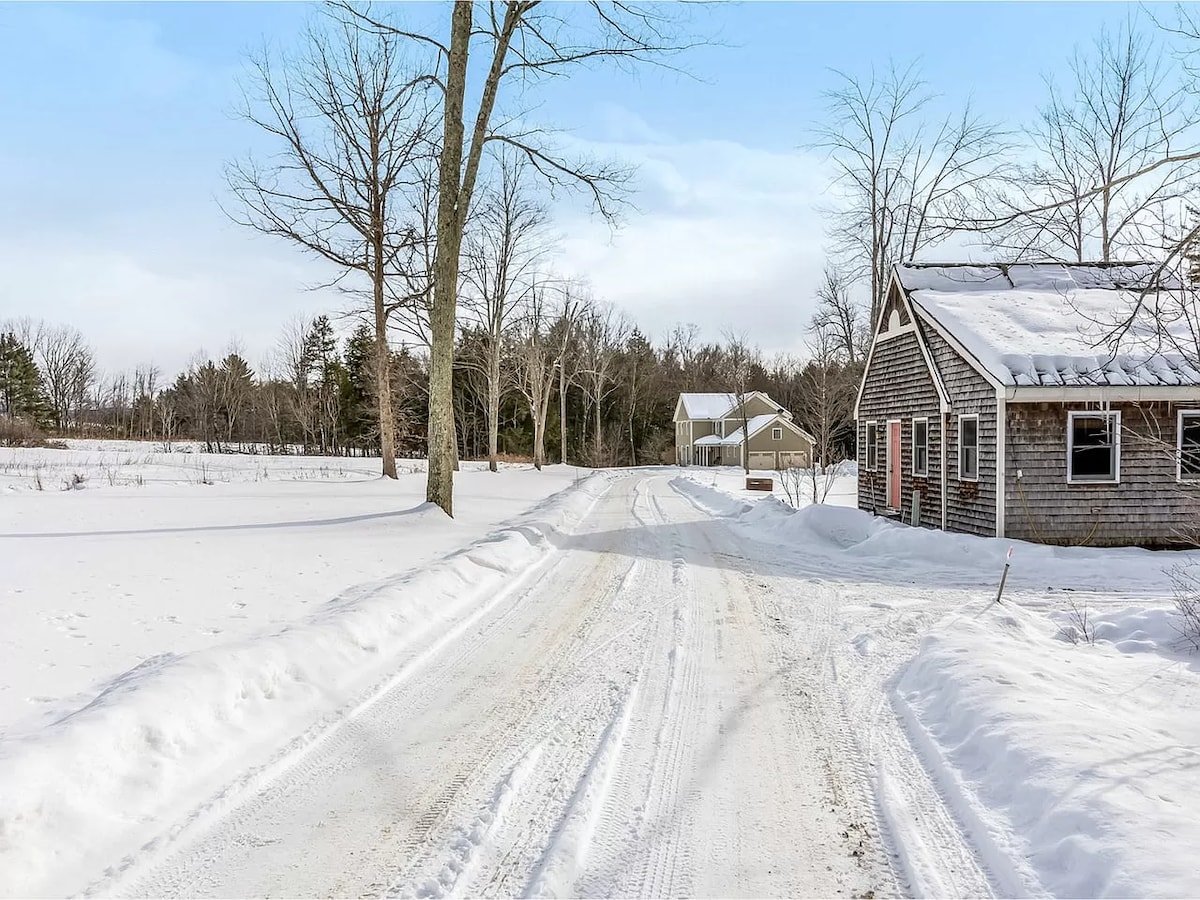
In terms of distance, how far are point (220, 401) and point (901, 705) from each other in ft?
244

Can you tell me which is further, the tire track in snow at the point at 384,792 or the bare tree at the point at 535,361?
the bare tree at the point at 535,361

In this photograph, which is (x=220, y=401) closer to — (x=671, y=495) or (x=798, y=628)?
(x=671, y=495)

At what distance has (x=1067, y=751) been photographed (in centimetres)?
392

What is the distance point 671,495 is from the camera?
81.3 ft

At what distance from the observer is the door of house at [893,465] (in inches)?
669

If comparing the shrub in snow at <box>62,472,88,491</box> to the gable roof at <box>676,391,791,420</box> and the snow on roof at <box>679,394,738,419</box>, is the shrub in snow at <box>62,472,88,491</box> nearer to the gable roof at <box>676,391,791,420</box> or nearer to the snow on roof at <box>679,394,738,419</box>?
the gable roof at <box>676,391,791,420</box>

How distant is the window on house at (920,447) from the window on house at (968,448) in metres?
1.23

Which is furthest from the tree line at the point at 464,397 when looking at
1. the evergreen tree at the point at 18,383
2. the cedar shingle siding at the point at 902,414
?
the cedar shingle siding at the point at 902,414

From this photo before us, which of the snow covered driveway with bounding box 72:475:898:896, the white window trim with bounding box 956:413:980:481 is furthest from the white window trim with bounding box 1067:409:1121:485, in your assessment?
the snow covered driveway with bounding box 72:475:898:896

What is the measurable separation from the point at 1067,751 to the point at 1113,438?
36.5ft

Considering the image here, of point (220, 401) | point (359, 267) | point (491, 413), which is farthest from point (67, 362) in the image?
point (359, 267)

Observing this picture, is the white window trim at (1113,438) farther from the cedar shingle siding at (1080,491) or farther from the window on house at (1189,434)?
the window on house at (1189,434)

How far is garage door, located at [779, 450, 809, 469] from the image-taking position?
164 feet

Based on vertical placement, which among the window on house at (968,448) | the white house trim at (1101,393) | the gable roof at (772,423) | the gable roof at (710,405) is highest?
the gable roof at (710,405)
